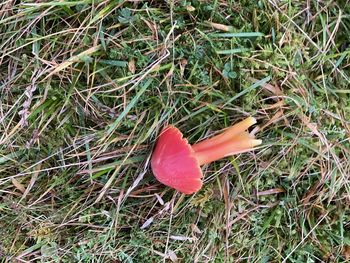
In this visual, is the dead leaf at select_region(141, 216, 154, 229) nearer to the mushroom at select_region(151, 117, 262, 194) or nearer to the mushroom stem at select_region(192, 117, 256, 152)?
the mushroom at select_region(151, 117, 262, 194)

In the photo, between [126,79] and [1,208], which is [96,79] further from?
[1,208]

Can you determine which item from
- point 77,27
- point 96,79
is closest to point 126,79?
point 96,79

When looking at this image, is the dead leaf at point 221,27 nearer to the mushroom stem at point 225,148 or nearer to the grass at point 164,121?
the grass at point 164,121

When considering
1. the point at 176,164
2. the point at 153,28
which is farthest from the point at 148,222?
the point at 153,28

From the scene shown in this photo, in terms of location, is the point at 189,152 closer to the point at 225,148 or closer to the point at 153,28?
the point at 225,148

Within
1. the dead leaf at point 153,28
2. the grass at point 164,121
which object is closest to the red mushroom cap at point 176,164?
the grass at point 164,121

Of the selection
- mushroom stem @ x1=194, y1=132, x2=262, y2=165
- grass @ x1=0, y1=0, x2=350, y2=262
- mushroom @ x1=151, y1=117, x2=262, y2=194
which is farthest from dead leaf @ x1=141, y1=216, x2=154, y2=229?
mushroom stem @ x1=194, y1=132, x2=262, y2=165
